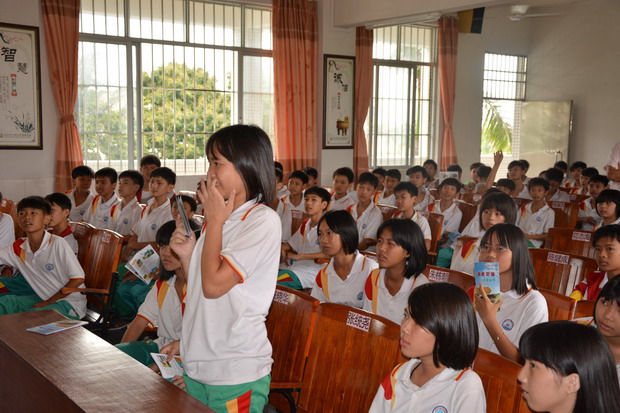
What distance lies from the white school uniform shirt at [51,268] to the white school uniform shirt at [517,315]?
7.49ft

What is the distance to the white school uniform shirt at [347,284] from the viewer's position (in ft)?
10.2

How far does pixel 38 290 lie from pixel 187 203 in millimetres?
1195

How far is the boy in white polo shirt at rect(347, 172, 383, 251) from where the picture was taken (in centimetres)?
485

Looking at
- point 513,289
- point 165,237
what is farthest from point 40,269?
point 513,289

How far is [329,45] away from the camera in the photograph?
8.20 metres

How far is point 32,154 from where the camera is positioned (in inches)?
259

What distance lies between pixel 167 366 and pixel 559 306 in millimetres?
1560

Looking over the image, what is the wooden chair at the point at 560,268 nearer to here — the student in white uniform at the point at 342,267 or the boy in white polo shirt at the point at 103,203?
the student in white uniform at the point at 342,267

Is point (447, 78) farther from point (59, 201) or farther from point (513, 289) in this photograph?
point (513, 289)

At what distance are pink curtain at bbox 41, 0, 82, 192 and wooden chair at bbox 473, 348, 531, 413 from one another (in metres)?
5.83

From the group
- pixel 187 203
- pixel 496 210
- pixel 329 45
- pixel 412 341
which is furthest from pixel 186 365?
pixel 329 45

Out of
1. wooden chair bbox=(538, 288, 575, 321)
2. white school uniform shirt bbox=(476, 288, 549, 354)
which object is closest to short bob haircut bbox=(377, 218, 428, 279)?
white school uniform shirt bbox=(476, 288, 549, 354)

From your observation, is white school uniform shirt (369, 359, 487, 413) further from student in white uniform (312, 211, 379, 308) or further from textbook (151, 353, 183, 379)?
student in white uniform (312, 211, 379, 308)

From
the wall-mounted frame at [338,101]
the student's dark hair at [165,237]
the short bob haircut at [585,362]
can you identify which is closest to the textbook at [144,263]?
the student's dark hair at [165,237]
